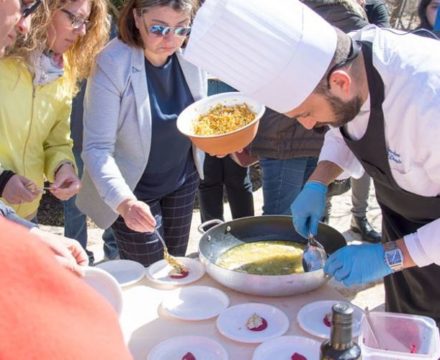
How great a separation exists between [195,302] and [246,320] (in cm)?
18

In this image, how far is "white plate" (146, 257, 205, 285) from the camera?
1645 mm

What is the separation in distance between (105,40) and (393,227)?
4.19ft

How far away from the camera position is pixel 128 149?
208 centimetres

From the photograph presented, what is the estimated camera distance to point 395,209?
1712mm

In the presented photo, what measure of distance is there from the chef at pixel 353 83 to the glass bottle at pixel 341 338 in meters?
0.48

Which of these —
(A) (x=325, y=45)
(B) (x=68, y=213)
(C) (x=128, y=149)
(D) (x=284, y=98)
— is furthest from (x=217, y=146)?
(B) (x=68, y=213)

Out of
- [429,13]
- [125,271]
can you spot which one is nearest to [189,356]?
[125,271]

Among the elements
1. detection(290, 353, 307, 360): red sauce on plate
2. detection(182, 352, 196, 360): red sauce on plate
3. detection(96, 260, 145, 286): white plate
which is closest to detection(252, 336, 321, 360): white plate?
detection(290, 353, 307, 360): red sauce on plate

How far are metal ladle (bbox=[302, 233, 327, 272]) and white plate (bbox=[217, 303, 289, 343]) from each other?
A: 0.22 metres

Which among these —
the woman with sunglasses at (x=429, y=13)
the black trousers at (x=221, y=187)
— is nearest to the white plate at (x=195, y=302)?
the black trousers at (x=221, y=187)

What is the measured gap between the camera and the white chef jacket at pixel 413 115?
4.51 feet

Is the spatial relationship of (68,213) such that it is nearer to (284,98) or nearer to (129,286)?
(129,286)

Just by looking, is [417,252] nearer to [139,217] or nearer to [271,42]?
[271,42]

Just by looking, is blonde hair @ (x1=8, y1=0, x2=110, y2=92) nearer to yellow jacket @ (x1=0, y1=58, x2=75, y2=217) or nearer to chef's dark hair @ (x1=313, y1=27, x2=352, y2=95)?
yellow jacket @ (x1=0, y1=58, x2=75, y2=217)
